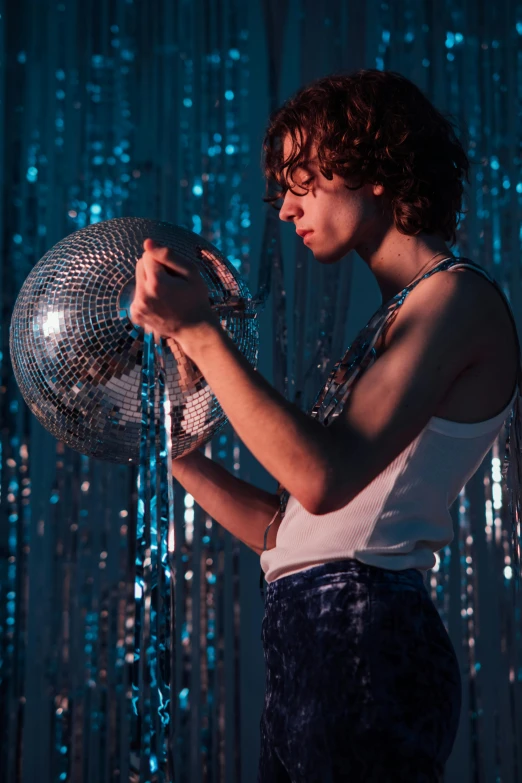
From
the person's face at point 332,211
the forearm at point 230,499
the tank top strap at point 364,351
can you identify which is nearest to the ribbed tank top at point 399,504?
the tank top strap at point 364,351

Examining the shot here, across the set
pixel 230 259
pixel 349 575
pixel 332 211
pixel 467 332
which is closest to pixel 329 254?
pixel 332 211

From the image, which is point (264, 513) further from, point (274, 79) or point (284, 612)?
point (274, 79)

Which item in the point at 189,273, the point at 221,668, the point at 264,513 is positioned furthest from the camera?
the point at 221,668

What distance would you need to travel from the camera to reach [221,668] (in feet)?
6.73

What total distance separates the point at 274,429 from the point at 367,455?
0.09m

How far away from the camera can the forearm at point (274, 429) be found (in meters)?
0.69

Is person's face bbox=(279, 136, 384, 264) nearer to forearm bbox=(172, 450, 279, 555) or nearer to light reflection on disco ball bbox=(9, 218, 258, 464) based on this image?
light reflection on disco ball bbox=(9, 218, 258, 464)

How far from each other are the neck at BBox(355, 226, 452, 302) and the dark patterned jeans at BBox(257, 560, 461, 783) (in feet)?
1.07

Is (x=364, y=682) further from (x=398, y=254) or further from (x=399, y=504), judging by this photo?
(x=398, y=254)

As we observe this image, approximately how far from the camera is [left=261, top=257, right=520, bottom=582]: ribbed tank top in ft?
2.46

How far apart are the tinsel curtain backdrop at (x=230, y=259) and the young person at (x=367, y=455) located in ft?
3.97

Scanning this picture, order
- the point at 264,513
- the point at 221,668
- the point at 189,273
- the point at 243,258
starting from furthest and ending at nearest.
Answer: the point at 243,258, the point at 221,668, the point at 264,513, the point at 189,273

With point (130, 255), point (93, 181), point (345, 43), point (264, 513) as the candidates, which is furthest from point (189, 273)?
point (345, 43)

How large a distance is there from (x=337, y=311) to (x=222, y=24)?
0.95m
